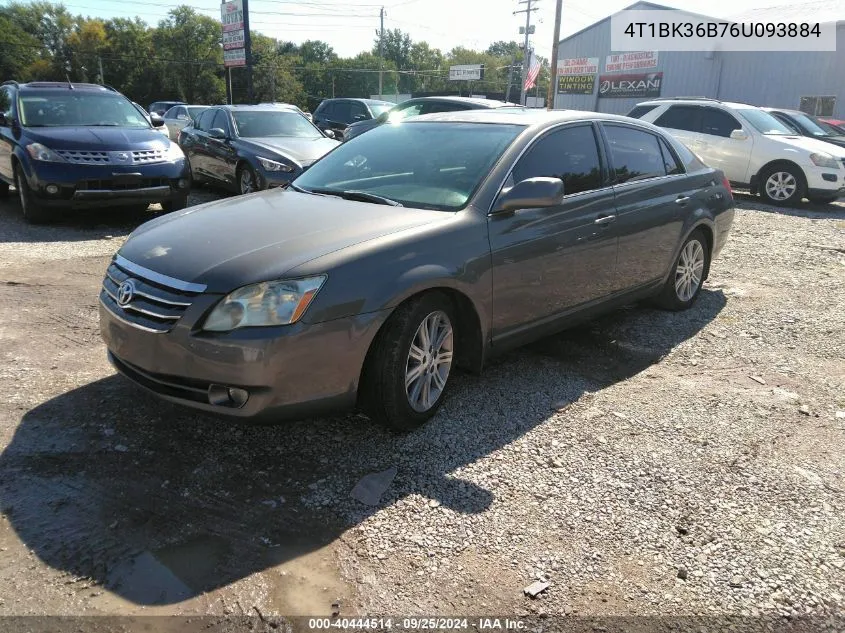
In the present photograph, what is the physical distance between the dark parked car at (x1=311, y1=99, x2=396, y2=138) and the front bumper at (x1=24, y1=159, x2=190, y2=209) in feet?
27.8

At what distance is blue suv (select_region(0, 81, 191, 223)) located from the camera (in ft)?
26.0

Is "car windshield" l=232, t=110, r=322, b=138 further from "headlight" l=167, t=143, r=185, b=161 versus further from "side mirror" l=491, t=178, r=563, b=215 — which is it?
"side mirror" l=491, t=178, r=563, b=215

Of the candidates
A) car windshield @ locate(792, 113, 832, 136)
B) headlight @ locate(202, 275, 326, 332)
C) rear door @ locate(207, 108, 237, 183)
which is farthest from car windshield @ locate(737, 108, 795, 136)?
headlight @ locate(202, 275, 326, 332)

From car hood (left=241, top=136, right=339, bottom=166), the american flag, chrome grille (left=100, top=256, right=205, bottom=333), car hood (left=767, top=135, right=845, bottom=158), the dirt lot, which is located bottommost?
the dirt lot

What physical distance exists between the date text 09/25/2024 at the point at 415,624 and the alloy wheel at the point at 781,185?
1215cm

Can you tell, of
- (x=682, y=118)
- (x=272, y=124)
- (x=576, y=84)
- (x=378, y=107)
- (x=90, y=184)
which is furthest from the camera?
(x=576, y=84)

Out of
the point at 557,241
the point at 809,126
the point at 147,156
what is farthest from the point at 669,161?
the point at 809,126

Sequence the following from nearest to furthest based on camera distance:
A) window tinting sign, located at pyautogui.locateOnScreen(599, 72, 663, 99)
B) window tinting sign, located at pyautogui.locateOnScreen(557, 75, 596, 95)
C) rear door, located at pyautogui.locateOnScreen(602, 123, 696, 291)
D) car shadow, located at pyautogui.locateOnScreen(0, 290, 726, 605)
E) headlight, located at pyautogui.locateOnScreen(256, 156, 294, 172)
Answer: car shadow, located at pyautogui.locateOnScreen(0, 290, 726, 605)
rear door, located at pyautogui.locateOnScreen(602, 123, 696, 291)
headlight, located at pyautogui.locateOnScreen(256, 156, 294, 172)
window tinting sign, located at pyautogui.locateOnScreen(599, 72, 663, 99)
window tinting sign, located at pyautogui.locateOnScreen(557, 75, 596, 95)

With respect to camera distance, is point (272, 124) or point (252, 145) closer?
point (252, 145)

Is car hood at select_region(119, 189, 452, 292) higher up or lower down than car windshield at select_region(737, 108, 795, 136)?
lower down

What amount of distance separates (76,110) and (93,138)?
40.7 inches

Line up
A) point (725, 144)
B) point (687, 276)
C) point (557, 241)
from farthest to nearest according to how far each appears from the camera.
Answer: point (725, 144)
point (687, 276)
point (557, 241)

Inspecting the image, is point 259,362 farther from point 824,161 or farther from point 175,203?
point 824,161

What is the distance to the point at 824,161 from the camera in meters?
11.9
